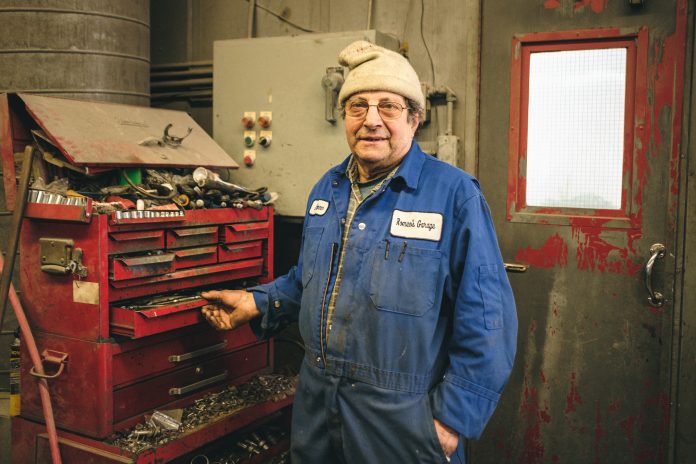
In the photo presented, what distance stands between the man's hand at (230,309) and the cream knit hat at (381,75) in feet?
2.19

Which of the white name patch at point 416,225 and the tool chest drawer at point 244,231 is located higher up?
the white name patch at point 416,225

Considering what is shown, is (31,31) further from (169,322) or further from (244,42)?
(169,322)

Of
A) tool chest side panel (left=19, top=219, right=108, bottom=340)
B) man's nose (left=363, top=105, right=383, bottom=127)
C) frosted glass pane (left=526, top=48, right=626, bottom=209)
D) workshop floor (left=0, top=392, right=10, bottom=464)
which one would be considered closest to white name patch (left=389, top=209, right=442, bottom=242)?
man's nose (left=363, top=105, right=383, bottom=127)

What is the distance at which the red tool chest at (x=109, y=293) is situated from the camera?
1.71 metres

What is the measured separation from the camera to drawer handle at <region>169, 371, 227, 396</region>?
191cm

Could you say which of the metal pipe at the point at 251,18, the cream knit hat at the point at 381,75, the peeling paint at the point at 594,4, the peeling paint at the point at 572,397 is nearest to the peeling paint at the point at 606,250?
the peeling paint at the point at 572,397

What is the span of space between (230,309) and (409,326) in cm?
66

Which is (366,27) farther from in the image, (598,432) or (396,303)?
(598,432)

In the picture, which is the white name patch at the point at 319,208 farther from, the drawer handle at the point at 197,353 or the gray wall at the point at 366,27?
the gray wall at the point at 366,27

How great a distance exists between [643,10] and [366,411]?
5.87 feet

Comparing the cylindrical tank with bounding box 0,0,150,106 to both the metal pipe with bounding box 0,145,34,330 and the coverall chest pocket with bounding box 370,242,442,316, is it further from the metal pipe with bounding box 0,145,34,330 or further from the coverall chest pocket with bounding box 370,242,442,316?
the coverall chest pocket with bounding box 370,242,442,316

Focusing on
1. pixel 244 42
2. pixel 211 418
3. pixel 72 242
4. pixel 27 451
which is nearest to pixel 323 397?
pixel 211 418

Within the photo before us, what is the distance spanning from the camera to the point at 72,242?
5.63 feet

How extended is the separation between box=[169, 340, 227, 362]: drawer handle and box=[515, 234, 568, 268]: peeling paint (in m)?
1.21
